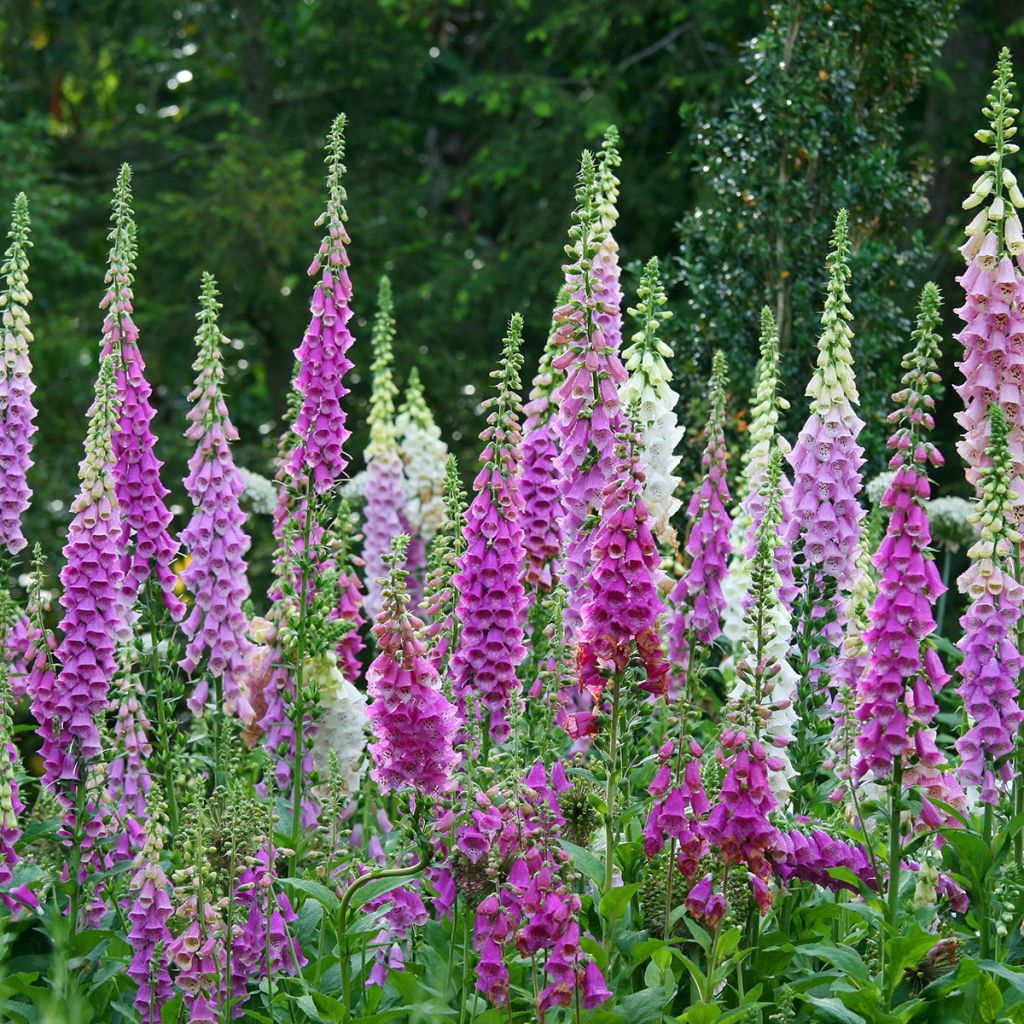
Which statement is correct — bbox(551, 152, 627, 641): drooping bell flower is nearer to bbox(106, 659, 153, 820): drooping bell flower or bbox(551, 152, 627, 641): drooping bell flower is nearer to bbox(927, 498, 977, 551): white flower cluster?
bbox(106, 659, 153, 820): drooping bell flower

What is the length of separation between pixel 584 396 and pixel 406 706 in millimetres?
1571

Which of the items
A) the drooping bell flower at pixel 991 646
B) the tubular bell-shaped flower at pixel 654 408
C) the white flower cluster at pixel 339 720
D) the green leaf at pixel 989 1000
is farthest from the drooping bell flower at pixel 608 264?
the green leaf at pixel 989 1000

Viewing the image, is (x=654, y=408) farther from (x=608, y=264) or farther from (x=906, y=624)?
(x=906, y=624)

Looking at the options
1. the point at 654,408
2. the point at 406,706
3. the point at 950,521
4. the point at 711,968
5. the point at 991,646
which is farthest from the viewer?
the point at 950,521

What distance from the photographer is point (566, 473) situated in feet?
18.8

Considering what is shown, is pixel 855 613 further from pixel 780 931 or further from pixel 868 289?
pixel 868 289

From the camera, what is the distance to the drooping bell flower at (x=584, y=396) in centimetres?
567

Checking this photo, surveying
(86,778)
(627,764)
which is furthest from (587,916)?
(86,778)

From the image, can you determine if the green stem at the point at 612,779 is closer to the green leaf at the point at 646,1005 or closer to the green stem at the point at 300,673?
the green leaf at the point at 646,1005

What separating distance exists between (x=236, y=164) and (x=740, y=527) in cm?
1000

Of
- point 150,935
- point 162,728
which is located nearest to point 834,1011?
point 150,935

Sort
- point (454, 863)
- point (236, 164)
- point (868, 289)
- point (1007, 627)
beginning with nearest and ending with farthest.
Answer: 1. point (454, 863)
2. point (1007, 627)
3. point (868, 289)
4. point (236, 164)

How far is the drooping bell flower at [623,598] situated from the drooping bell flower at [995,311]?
132cm

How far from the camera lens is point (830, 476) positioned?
5.97m
